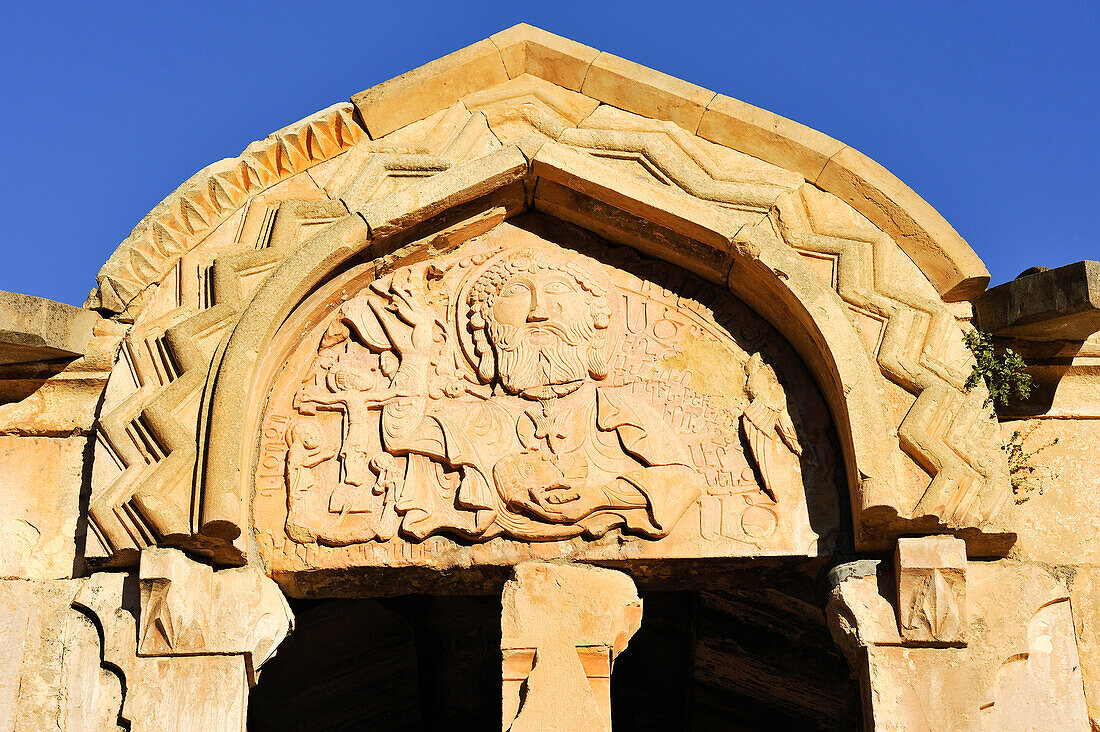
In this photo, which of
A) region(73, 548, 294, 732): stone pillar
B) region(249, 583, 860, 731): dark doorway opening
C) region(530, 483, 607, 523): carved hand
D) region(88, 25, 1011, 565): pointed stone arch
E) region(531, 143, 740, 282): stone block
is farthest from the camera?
region(249, 583, 860, 731): dark doorway opening

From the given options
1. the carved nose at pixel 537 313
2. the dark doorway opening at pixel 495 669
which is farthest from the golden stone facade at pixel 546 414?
the dark doorway opening at pixel 495 669

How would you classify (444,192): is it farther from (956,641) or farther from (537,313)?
(956,641)

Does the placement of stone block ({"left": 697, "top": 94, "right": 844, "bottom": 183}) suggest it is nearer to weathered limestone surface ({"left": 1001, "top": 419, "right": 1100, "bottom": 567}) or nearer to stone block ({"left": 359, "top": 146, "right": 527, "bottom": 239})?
stone block ({"left": 359, "top": 146, "right": 527, "bottom": 239})

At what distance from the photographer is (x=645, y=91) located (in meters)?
6.71

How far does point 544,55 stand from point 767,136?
123 cm

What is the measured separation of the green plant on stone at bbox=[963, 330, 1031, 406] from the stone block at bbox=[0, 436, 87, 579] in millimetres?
4277

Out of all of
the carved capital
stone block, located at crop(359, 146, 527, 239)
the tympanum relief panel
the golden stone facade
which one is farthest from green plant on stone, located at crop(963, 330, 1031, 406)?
the carved capital

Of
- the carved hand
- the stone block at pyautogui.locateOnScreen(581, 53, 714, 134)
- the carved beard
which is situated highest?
the stone block at pyautogui.locateOnScreen(581, 53, 714, 134)

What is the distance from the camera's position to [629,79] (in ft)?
22.0

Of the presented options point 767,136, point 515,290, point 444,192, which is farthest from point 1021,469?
point 444,192

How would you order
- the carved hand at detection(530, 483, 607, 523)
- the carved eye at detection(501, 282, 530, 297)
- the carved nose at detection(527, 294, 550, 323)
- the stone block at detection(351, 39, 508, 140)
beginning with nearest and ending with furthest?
the carved hand at detection(530, 483, 607, 523)
the carved nose at detection(527, 294, 550, 323)
the carved eye at detection(501, 282, 530, 297)
the stone block at detection(351, 39, 508, 140)

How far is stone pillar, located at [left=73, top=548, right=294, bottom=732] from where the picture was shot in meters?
5.71

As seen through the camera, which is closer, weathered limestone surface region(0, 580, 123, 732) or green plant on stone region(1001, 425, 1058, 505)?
weathered limestone surface region(0, 580, 123, 732)

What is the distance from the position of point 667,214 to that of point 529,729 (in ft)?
8.09
